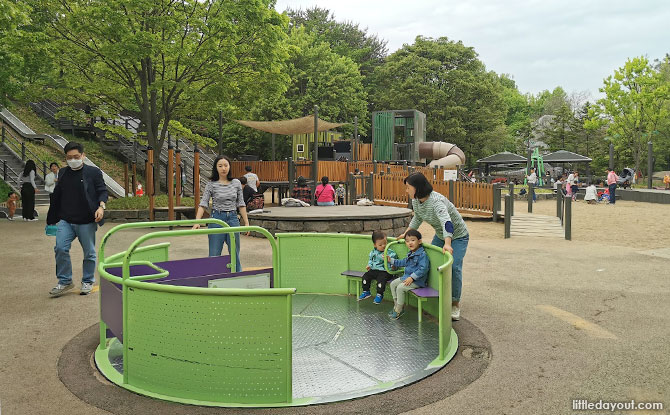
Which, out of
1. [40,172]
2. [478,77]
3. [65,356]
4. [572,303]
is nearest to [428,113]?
[478,77]

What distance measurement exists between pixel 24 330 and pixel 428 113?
4223 cm

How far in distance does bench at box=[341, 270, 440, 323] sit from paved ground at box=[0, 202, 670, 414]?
47cm

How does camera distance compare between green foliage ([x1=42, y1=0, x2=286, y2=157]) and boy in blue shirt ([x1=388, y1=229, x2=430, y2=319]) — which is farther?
green foliage ([x1=42, y1=0, x2=286, y2=157])

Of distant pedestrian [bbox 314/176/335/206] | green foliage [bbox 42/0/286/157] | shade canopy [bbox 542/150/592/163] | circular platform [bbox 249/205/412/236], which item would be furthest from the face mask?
shade canopy [bbox 542/150/592/163]

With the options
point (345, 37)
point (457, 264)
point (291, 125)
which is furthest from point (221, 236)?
point (345, 37)

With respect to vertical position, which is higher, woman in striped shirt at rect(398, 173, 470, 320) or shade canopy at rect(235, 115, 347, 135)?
shade canopy at rect(235, 115, 347, 135)

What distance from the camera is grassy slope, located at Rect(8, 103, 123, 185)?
2522 cm

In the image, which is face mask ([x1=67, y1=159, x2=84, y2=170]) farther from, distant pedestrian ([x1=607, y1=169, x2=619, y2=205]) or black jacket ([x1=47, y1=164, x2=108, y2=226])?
distant pedestrian ([x1=607, y1=169, x2=619, y2=205])

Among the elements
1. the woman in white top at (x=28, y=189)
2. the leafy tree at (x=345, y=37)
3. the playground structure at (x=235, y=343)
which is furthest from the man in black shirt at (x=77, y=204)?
the leafy tree at (x=345, y=37)

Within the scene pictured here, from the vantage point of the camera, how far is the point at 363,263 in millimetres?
6746

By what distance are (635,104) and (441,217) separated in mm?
44117

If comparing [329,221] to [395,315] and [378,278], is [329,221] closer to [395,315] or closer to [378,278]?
[378,278]

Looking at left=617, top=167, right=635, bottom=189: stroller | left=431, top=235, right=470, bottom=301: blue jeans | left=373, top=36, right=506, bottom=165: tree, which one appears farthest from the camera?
left=373, top=36, right=506, bottom=165: tree

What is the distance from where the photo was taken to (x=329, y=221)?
38.2ft
